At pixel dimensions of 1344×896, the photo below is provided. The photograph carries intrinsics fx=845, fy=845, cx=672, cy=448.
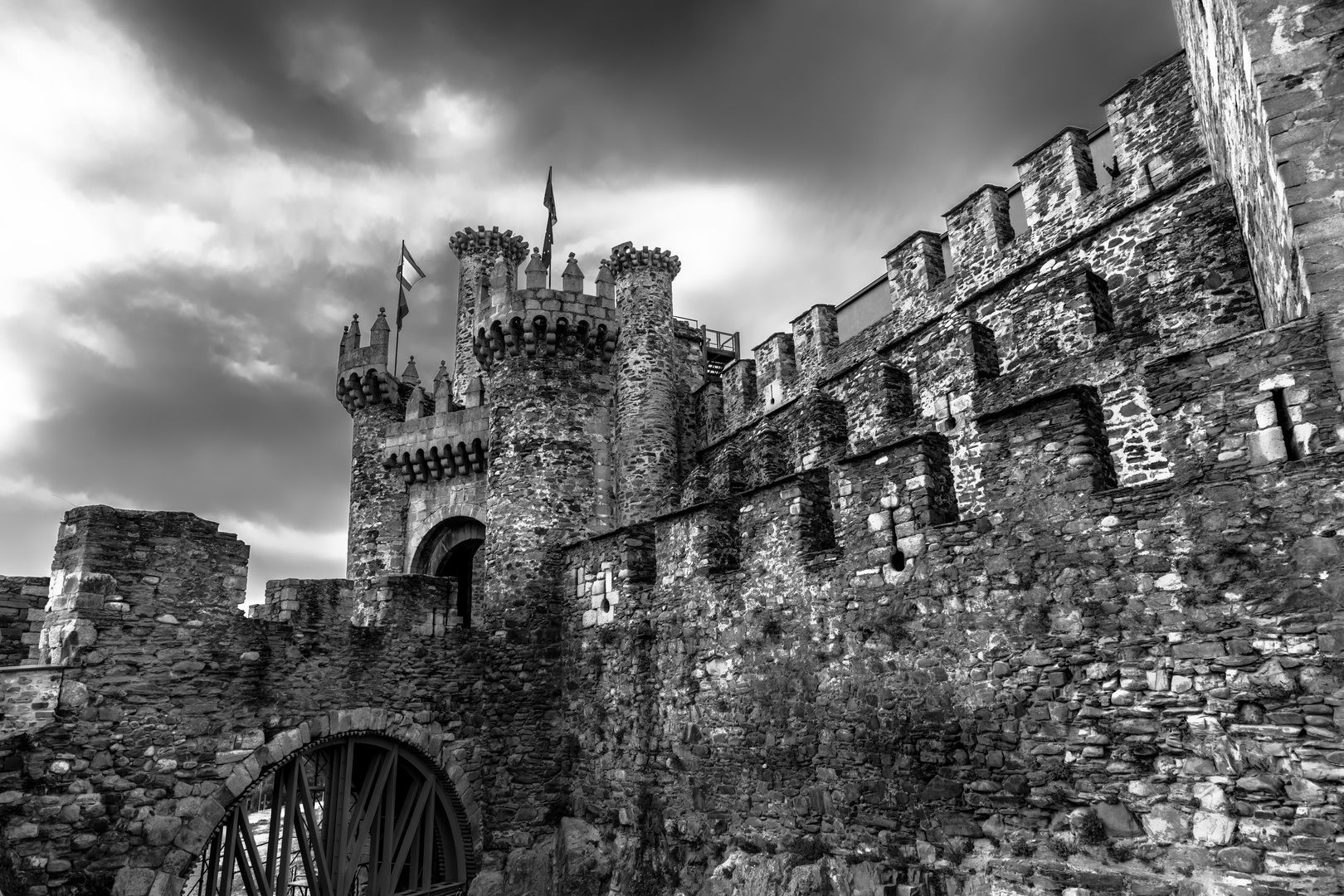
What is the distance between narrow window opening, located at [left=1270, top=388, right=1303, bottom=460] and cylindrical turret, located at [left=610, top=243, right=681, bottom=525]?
866 centimetres

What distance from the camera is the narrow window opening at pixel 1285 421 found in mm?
5246

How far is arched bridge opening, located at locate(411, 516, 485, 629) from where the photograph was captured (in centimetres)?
1669

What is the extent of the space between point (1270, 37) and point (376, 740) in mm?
11133

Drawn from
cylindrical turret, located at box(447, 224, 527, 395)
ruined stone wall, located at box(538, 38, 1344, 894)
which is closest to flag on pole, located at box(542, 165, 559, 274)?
cylindrical turret, located at box(447, 224, 527, 395)

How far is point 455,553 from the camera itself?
17031mm

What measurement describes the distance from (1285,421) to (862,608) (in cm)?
360

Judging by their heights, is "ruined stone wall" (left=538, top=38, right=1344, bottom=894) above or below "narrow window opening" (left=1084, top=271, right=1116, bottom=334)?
below

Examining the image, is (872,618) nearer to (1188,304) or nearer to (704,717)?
(704,717)

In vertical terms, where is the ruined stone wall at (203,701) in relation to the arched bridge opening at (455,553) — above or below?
below

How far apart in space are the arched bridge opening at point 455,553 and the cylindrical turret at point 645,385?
4.58 meters

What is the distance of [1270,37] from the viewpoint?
5328 millimetres

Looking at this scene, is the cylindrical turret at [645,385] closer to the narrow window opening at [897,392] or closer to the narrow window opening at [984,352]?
the narrow window opening at [897,392]

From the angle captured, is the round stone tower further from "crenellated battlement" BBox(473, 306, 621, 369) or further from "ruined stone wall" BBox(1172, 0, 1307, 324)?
"ruined stone wall" BBox(1172, 0, 1307, 324)

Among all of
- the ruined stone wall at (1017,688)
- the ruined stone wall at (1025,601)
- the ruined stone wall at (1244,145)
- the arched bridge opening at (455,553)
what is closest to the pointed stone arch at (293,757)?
the ruined stone wall at (1025,601)
